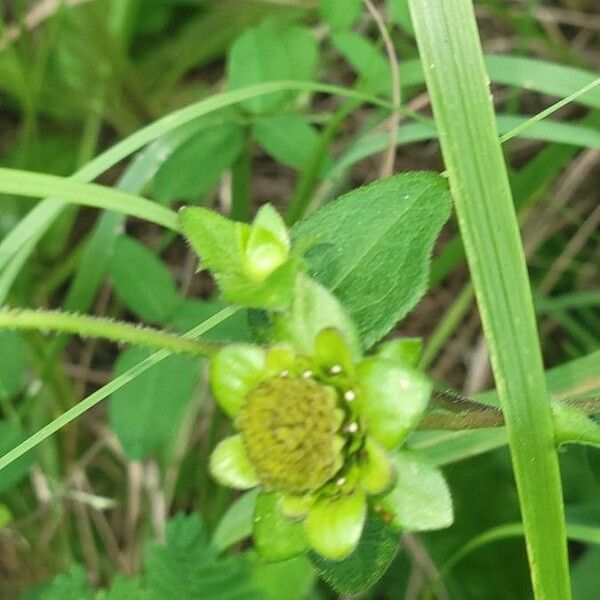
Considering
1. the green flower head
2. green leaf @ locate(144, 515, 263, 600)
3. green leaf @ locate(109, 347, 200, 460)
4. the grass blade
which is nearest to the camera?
the green flower head

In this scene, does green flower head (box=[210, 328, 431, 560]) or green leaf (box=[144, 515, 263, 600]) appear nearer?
green flower head (box=[210, 328, 431, 560])

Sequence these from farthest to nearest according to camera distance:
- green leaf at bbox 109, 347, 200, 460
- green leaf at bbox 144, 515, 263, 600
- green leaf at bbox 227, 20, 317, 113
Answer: green leaf at bbox 227, 20, 317, 113 → green leaf at bbox 109, 347, 200, 460 → green leaf at bbox 144, 515, 263, 600

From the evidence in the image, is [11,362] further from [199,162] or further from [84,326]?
[84,326]

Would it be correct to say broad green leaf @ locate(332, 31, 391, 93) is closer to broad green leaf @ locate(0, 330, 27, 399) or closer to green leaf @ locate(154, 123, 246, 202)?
green leaf @ locate(154, 123, 246, 202)

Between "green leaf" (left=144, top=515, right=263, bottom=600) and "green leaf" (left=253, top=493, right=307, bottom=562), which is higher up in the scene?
"green leaf" (left=253, top=493, right=307, bottom=562)

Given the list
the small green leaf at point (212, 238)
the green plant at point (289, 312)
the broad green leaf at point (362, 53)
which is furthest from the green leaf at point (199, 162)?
the small green leaf at point (212, 238)

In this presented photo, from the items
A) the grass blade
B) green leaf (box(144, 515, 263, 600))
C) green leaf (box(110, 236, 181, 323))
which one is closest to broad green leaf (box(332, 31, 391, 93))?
green leaf (box(110, 236, 181, 323))
